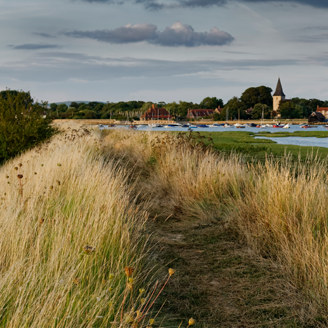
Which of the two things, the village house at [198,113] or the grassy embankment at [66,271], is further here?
the village house at [198,113]

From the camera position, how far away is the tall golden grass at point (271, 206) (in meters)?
3.69

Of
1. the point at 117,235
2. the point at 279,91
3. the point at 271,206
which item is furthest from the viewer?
the point at 279,91

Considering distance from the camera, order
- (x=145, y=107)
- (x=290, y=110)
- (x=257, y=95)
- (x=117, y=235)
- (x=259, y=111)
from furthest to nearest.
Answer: (x=145, y=107) < (x=257, y=95) < (x=290, y=110) < (x=259, y=111) < (x=117, y=235)

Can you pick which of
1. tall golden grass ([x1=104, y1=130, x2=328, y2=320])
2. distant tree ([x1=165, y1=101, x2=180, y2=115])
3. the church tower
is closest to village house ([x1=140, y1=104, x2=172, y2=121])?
distant tree ([x1=165, y1=101, x2=180, y2=115])

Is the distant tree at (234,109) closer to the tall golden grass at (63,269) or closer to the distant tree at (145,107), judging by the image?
the distant tree at (145,107)

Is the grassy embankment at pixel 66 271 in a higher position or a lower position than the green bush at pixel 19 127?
lower

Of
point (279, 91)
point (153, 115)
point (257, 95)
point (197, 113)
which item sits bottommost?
point (153, 115)

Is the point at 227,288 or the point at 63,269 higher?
the point at 63,269

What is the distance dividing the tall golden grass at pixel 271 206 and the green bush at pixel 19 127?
6241mm

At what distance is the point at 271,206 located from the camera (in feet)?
15.8

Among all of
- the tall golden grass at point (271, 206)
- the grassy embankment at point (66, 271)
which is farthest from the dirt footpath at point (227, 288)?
the grassy embankment at point (66, 271)

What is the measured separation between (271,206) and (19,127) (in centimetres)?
1122

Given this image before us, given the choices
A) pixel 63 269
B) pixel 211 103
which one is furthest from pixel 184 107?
pixel 63 269

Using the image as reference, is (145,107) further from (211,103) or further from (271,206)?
(271,206)
